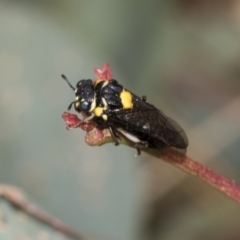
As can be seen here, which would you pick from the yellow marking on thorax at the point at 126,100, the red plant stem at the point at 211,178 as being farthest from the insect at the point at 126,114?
the red plant stem at the point at 211,178

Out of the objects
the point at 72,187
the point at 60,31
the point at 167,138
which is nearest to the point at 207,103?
the point at 60,31

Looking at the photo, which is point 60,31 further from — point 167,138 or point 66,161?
point 167,138

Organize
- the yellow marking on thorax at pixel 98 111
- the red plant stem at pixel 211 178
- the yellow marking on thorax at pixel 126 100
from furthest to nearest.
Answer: the yellow marking on thorax at pixel 126 100 < the yellow marking on thorax at pixel 98 111 < the red plant stem at pixel 211 178

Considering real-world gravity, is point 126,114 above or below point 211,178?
above

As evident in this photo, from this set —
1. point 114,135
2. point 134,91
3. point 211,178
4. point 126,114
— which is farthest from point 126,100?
point 134,91

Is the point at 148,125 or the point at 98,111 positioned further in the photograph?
the point at 148,125

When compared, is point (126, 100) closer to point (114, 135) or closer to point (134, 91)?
point (114, 135)

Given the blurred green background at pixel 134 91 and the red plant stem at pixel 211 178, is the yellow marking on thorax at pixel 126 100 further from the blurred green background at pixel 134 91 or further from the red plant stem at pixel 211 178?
the blurred green background at pixel 134 91
